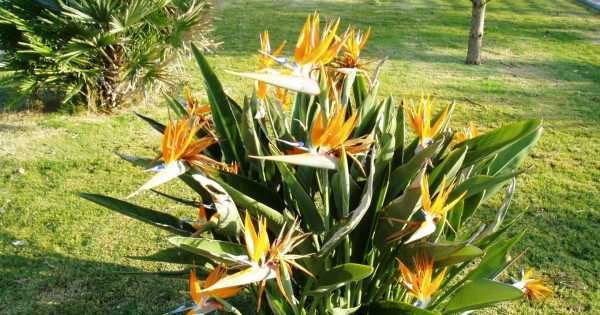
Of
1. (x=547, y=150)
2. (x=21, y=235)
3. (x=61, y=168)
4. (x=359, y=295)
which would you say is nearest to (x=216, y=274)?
(x=359, y=295)

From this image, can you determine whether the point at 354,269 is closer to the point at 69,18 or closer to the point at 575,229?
the point at 575,229

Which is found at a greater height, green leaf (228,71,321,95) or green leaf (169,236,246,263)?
green leaf (228,71,321,95)

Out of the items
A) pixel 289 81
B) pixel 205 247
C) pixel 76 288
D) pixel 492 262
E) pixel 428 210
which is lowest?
pixel 76 288

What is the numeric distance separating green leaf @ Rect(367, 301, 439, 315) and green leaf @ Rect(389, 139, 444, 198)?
14.0 inches

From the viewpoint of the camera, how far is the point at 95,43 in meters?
5.47

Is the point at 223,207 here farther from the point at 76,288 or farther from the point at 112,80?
the point at 112,80

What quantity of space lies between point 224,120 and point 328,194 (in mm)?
524

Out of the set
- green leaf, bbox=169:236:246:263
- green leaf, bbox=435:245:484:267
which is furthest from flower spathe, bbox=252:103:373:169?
green leaf, bbox=435:245:484:267

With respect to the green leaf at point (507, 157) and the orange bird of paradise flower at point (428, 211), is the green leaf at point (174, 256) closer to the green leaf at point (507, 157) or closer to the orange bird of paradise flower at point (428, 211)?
the orange bird of paradise flower at point (428, 211)

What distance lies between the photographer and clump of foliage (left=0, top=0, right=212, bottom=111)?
5320mm

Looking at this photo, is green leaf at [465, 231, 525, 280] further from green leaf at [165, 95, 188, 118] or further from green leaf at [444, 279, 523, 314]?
green leaf at [165, 95, 188, 118]

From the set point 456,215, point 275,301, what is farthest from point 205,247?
point 456,215

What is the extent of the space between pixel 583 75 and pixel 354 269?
273 inches

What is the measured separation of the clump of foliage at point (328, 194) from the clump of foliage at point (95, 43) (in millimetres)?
3549
